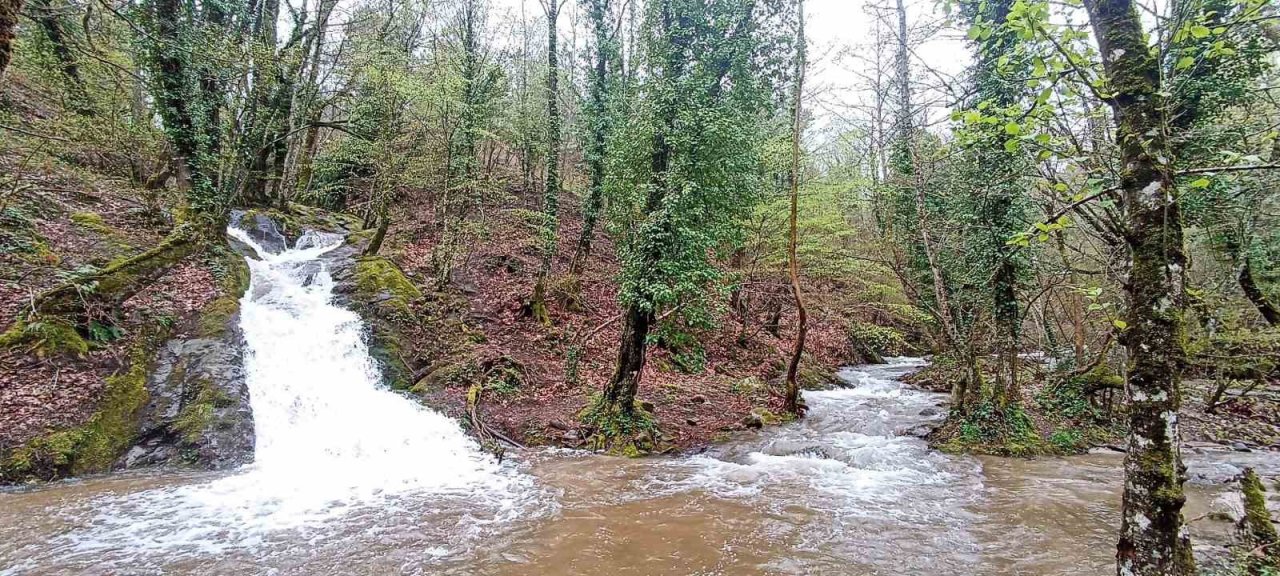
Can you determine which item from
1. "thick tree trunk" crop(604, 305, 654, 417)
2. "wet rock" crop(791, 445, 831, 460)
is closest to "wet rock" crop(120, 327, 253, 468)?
"thick tree trunk" crop(604, 305, 654, 417)

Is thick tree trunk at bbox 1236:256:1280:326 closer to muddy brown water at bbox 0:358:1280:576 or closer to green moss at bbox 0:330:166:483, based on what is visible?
muddy brown water at bbox 0:358:1280:576

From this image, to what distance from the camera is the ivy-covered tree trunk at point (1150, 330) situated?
317 cm

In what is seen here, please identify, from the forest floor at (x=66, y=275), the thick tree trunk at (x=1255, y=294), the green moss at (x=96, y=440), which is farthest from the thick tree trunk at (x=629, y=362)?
the thick tree trunk at (x=1255, y=294)

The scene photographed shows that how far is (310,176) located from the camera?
22.0m

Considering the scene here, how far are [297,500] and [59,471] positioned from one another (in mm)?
3221

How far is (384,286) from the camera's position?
44.7ft

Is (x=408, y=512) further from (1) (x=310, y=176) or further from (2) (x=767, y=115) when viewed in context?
(1) (x=310, y=176)

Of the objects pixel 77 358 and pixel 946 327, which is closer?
pixel 77 358

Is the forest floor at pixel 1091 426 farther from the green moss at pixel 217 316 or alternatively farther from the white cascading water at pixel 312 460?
the green moss at pixel 217 316

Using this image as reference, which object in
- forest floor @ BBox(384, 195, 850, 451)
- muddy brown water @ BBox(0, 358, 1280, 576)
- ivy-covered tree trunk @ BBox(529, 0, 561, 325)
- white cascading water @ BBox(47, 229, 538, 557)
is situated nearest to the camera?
muddy brown water @ BBox(0, 358, 1280, 576)

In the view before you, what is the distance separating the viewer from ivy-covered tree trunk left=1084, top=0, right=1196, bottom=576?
3.17 meters

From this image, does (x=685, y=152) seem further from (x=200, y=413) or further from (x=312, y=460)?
(x=200, y=413)

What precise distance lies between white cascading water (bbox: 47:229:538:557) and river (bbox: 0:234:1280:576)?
0.03 metres

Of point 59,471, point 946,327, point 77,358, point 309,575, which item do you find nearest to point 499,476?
point 309,575
